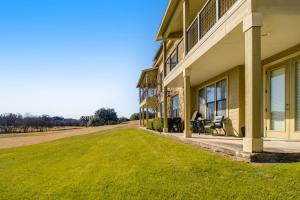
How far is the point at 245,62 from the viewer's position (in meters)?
5.67

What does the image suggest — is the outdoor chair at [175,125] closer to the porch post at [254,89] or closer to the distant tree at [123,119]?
the porch post at [254,89]

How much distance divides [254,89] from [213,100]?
365 inches

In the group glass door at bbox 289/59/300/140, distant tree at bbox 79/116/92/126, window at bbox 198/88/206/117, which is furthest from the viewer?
distant tree at bbox 79/116/92/126

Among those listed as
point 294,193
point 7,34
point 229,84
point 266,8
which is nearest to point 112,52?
point 7,34

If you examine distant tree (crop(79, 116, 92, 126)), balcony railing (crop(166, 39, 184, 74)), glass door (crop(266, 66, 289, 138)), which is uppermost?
balcony railing (crop(166, 39, 184, 74))

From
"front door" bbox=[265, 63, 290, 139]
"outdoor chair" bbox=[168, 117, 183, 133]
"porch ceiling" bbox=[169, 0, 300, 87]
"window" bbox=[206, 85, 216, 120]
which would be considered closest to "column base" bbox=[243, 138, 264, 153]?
"porch ceiling" bbox=[169, 0, 300, 87]

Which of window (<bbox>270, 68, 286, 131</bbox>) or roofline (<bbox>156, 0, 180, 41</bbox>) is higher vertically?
roofline (<bbox>156, 0, 180, 41</bbox>)

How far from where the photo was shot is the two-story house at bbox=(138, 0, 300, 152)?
5.58 meters

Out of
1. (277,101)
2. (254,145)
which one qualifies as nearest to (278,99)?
(277,101)

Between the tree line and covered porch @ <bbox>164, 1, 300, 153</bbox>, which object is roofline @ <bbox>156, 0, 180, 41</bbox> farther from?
the tree line

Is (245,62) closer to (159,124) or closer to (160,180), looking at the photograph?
(160,180)

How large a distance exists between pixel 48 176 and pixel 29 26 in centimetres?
1822

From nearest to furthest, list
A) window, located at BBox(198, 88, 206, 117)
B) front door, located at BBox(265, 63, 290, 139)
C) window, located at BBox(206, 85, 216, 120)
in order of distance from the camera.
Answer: front door, located at BBox(265, 63, 290, 139)
window, located at BBox(206, 85, 216, 120)
window, located at BBox(198, 88, 206, 117)

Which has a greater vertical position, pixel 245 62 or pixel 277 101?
pixel 245 62
